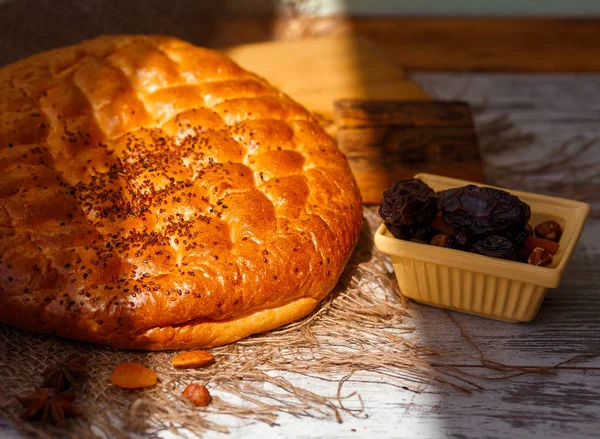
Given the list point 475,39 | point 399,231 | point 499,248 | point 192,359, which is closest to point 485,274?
point 499,248

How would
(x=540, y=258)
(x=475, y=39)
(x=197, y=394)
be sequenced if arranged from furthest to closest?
(x=475, y=39) < (x=540, y=258) < (x=197, y=394)

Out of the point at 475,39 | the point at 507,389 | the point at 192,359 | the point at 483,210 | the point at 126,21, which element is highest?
the point at 126,21

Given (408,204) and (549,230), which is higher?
(408,204)

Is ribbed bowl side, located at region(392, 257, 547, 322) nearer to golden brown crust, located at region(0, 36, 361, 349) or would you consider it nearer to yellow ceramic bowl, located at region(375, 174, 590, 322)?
yellow ceramic bowl, located at region(375, 174, 590, 322)

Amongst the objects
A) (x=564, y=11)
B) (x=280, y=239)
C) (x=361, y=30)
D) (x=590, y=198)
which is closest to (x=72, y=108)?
(x=280, y=239)

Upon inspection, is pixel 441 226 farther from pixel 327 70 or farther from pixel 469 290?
pixel 327 70

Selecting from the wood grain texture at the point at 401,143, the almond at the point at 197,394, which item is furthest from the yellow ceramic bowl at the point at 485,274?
the almond at the point at 197,394
